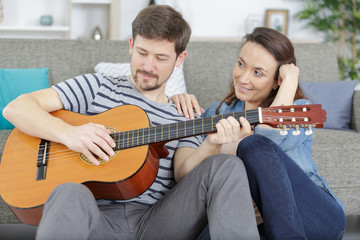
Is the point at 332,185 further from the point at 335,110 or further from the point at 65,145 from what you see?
the point at 65,145

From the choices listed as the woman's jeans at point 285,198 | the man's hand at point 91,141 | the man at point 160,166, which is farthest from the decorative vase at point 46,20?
the woman's jeans at point 285,198

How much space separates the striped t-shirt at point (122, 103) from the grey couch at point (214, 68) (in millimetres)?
615

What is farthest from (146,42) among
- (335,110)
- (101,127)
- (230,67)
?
(335,110)

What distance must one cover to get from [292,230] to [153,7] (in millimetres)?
887

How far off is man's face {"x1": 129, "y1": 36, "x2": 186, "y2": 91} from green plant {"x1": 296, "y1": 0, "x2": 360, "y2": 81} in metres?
3.38

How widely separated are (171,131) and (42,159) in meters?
0.42

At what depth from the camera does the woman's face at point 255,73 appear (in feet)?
5.22

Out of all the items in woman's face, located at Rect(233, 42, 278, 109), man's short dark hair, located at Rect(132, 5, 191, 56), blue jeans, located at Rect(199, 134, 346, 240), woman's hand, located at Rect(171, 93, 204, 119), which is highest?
man's short dark hair, located at Rect(132, 5, 191, 56)

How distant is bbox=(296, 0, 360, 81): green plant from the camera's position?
439cm

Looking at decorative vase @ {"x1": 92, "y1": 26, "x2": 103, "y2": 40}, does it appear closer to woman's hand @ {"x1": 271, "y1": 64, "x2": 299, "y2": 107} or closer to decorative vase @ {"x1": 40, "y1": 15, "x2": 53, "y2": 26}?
decorative vase @ {"x1": 40, "y1": 15, "x2": 53, "y2": 26}

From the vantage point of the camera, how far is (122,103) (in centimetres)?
152

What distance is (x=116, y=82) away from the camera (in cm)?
158

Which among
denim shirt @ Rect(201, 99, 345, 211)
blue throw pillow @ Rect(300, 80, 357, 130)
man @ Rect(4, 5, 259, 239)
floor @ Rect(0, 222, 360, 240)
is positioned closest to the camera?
man @ Rect(4, 5, 259, 239)

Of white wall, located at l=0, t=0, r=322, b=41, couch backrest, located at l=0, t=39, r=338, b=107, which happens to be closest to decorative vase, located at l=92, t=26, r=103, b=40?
white wall, located at l=0, t=0, r=322, b=41
